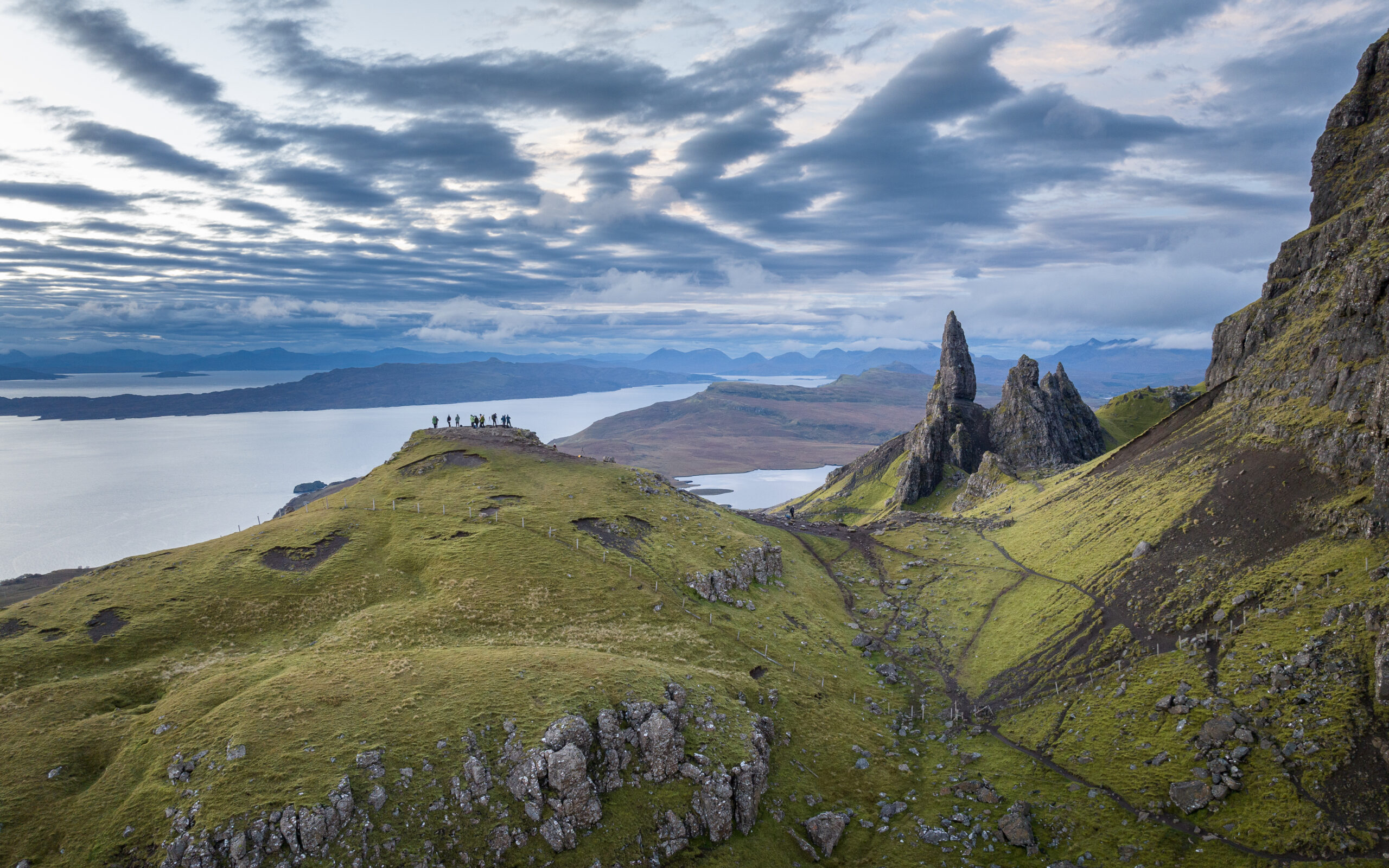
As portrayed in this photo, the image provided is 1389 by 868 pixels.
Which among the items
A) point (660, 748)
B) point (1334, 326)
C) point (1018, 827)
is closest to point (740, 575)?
point (660, 748)

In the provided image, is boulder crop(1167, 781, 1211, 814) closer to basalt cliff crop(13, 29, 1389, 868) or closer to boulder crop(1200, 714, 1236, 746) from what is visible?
basalt cliff crop(13, 29, 1389, 868)

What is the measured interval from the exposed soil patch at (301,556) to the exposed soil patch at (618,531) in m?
34.5

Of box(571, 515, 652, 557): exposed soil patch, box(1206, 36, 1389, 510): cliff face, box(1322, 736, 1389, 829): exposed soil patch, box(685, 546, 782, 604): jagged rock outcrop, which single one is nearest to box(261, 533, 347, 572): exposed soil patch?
box(571, 515, 652, 557): exposed soil patch

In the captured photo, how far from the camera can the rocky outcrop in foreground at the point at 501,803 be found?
4266 cm

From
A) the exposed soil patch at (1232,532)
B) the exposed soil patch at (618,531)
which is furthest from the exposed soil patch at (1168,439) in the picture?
the exposed soil patch at (618,531)

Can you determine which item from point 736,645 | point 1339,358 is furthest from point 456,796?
point 1339,358

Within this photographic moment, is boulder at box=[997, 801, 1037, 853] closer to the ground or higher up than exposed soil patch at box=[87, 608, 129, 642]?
closer to the ground

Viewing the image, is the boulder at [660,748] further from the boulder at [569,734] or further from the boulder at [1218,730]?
the boulder at [1218,730]

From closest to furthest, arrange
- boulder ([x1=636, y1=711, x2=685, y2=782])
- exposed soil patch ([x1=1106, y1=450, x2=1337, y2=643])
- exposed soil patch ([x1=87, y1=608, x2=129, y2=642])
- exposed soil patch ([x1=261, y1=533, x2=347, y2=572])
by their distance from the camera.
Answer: boulder ([x1=636, y1=711, x2=685, y2=782]), exposed soil patch ([x1=87, y1=608, x2=129, y2=642]), exposed soil patch ([x1=1106, y1=450, x2=1337, y2=643]), exposed soil patch ([x1=261, y1=533, x2=347, y2=572])

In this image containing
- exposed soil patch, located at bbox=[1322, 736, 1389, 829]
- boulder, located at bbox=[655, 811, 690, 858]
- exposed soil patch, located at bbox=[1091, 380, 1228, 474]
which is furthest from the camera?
exposed soil patch, located at bbox=[1091, 380, 1228, 474]

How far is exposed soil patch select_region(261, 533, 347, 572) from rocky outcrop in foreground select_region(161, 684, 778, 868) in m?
37.7

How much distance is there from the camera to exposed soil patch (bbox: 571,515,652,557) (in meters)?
101

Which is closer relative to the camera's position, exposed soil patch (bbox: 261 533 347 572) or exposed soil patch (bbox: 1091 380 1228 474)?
exposed soil patch (bbox: 261 533 347 572)

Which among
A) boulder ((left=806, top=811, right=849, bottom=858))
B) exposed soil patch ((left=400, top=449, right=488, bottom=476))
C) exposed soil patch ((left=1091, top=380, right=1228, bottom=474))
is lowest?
boulder ((left=806, top=811, right=849, bottom=858))
